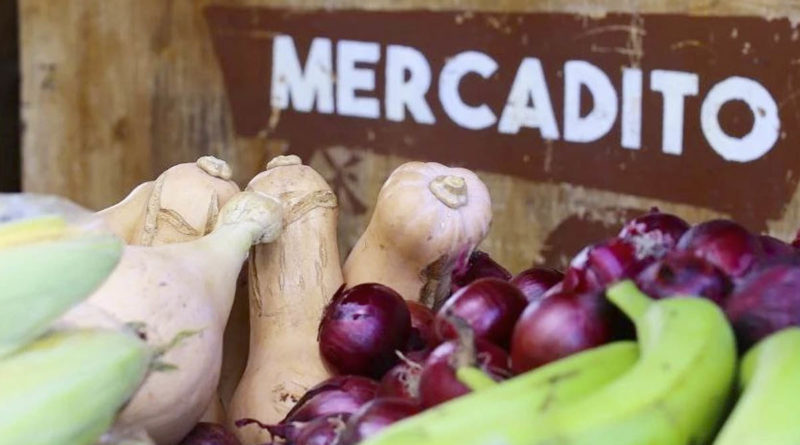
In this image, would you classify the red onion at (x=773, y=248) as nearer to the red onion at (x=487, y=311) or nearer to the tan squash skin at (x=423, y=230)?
the red onion at (x=487, y=311)

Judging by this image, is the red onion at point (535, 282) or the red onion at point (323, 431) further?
the red onion at point (535, 282)

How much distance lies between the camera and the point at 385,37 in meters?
2.93

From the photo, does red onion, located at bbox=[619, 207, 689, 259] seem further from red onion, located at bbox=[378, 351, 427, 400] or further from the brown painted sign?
the brown painted sign

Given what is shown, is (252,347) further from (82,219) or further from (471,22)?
(471,22)

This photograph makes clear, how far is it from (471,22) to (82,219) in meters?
1.96

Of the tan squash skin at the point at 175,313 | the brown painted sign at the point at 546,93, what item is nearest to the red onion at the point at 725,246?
the tan squash skin at the point at 175,313

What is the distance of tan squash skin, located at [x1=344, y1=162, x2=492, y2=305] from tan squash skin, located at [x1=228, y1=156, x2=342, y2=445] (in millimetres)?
59

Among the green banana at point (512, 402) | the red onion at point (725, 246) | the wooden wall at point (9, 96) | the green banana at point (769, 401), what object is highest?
the red onion at point (725, 246)

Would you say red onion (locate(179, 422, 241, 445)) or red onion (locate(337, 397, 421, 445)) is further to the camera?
red onion (locate(179, 422, 241, 445))

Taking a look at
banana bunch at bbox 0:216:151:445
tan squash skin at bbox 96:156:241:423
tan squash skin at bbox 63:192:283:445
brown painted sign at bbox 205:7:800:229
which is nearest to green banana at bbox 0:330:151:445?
banana bunch at bbox 0:216:151:445

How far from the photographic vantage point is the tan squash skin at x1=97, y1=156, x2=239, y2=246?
1396mm

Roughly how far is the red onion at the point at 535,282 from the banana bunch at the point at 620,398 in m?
0.34

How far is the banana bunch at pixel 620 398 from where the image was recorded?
0.71 meters

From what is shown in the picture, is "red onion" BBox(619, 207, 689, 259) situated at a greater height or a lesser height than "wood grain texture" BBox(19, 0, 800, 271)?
greater
